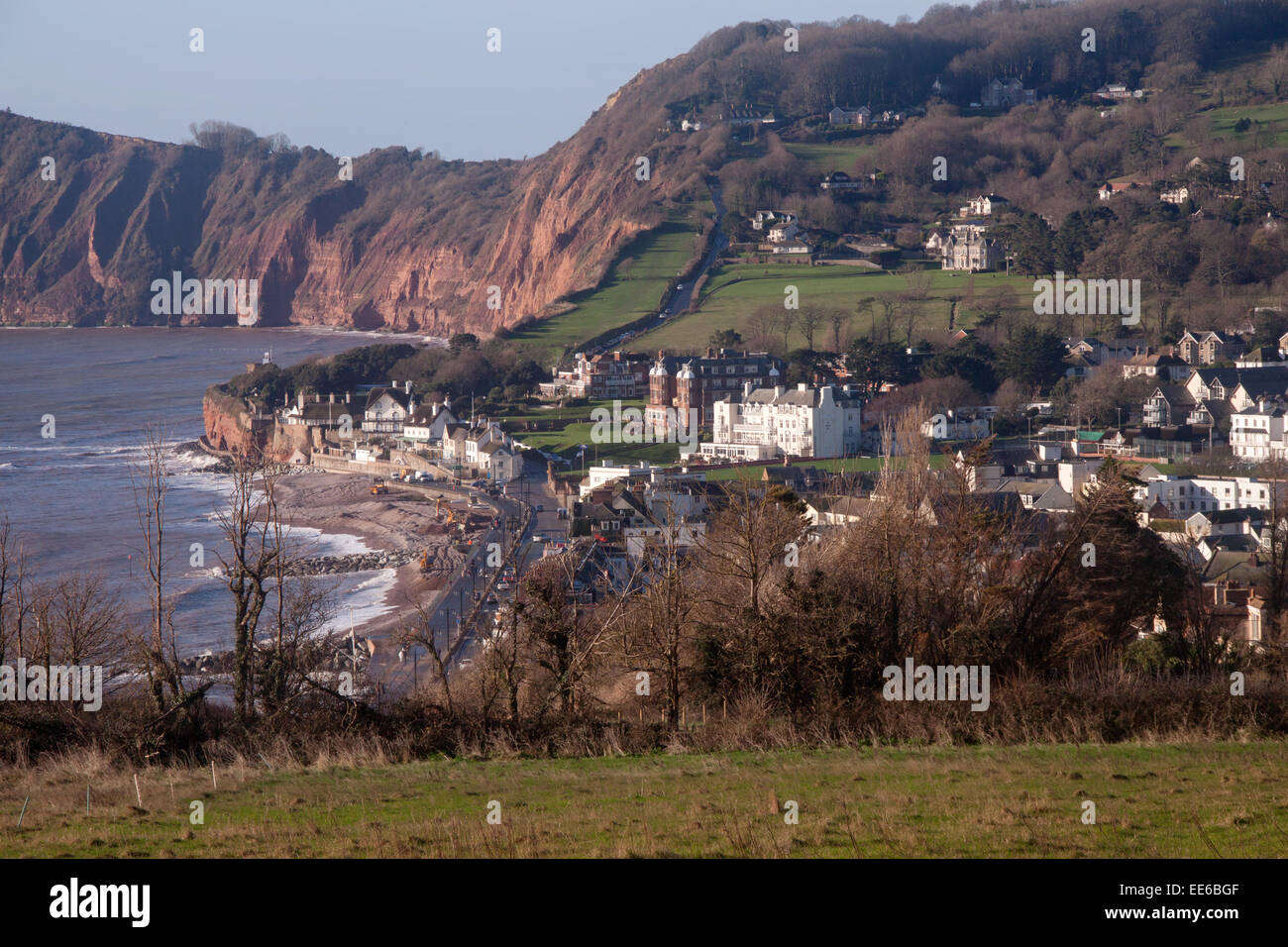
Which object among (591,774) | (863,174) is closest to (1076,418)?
(591,774)

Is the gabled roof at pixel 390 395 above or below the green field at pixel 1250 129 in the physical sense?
below

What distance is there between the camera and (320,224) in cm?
12006

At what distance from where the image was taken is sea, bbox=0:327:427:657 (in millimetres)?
26859

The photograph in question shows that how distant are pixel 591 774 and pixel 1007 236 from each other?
6388 centimetres

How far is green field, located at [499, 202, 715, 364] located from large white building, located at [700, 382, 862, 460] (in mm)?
19026

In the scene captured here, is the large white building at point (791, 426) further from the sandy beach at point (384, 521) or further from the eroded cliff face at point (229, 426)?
the eroded cliff face at point (229, 426)

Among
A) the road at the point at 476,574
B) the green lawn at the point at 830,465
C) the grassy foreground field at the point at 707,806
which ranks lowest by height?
the road at the point at 476,574

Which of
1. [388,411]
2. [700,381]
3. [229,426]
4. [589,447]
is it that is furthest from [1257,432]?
[229,426]

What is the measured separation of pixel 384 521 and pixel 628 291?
118 ft

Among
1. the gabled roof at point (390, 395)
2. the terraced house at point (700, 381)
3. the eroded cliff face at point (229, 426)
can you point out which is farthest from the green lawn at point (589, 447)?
the eroded cliff face at point (229, 426)

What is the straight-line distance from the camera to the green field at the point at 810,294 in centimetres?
5753

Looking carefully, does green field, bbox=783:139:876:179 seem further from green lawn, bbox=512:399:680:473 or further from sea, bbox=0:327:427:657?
green lawn, bbox=512:399:680:473

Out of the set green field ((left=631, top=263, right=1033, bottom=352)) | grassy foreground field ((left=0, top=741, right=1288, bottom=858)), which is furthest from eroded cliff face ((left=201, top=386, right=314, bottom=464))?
grassy foreground field ((left=0, top=741, right=1288, bottom=858))

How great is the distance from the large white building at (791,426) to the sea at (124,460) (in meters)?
14.5
